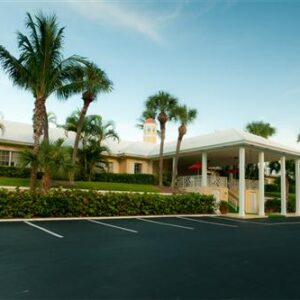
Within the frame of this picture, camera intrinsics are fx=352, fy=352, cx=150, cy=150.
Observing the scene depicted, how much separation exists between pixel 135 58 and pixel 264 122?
27258 mm

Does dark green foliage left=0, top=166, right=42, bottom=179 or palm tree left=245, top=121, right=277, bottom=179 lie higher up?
palm tree left=245, top=121, right=277, bottom=179

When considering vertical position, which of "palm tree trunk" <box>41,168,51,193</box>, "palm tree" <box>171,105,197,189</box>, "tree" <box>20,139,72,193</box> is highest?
"palm tree" <box>171,105,197,189</box>

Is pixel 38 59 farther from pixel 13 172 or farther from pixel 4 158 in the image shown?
pixel 4 158

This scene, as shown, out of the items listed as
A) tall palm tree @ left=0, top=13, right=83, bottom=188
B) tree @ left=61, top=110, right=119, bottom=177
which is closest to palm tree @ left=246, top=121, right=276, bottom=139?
tree @ left=61, top=110, right=119, bottom=177

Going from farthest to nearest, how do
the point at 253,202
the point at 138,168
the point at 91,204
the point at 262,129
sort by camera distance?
the point at 262,129 < the point at 138,168 < the point at 253,202 < the point at 91,204

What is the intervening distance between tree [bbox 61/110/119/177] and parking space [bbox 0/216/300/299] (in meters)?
13.9

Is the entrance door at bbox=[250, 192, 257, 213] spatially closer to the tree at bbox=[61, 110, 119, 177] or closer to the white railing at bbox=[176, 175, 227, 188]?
the white railing at bbox=[176, 175, 227, 188]

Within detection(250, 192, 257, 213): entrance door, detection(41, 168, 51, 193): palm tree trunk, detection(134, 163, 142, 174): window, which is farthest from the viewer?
detection(134, 163, 142, 174): window

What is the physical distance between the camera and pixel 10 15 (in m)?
15.0

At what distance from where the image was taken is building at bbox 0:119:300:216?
77.9 ft

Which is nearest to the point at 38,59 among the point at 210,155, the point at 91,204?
the point at 91,204

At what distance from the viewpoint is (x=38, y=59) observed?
709 inches

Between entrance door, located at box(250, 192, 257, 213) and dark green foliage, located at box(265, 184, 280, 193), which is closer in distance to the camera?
entrance door, located at box(250, 192, 257, 213)

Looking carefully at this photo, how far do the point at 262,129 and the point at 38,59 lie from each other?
2819cm
